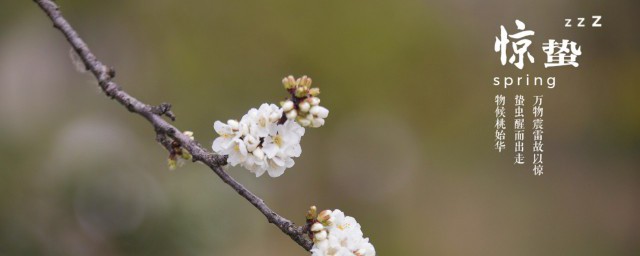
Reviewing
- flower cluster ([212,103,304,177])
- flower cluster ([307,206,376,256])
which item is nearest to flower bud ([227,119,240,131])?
flower cluster ([212,103,304,177])

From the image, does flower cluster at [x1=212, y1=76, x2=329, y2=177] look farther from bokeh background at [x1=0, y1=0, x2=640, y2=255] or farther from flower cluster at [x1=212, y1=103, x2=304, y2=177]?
bokeh background at [x1=0, y1=0, x2=640, y2=255]

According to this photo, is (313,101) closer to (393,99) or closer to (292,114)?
(292,114)

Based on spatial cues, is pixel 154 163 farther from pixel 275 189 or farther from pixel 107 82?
pixel 107 82

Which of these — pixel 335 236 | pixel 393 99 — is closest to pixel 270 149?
pixel 335 236

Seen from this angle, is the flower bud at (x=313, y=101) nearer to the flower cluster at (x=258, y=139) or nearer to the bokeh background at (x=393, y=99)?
the flower cluster at (x=258, y=139)

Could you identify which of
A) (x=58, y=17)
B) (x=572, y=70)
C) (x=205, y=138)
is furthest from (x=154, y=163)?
(x=572, y=70)
